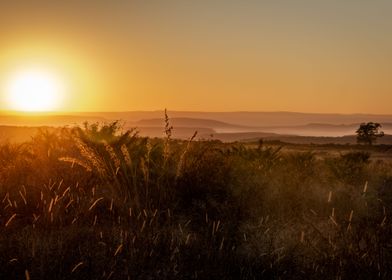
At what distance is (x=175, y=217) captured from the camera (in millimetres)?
→ 6074

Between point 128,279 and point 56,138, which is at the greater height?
point 56,138

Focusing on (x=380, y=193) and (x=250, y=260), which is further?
(x=380, y=193)

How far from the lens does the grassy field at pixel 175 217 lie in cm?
440

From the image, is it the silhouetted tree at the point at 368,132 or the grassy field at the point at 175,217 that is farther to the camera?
the silhouetted tree at the point at 368,132

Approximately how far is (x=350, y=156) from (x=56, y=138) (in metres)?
7.62

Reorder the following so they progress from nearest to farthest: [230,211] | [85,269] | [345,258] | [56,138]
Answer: [85,269], [345,258], [230,211], [56,138]

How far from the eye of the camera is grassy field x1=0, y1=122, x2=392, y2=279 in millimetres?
4398

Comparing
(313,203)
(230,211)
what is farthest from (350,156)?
(230,211)

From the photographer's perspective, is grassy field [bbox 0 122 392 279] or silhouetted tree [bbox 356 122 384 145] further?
silhouetted tree [bbox 356 122 384 145]

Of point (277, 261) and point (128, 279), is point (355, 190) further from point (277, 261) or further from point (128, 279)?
point (128, 279)

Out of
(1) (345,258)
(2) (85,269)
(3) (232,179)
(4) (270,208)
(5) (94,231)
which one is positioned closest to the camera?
(2) (85,269)

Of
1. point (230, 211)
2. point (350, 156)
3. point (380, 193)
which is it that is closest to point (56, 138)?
point (230, 211)

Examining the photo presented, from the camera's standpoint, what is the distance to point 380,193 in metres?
8.73

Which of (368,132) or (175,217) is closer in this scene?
(175,217)
